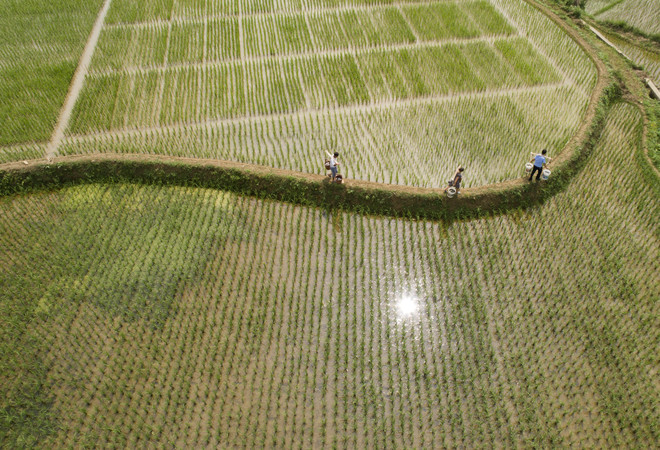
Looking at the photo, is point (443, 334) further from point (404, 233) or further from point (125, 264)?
point (125, 264)

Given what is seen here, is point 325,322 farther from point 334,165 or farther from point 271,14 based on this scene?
point 271,14

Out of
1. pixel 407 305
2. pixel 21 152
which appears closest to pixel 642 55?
pixel 407 305

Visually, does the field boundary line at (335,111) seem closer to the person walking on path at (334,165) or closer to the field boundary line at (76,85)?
the field boundary line at (76,85)

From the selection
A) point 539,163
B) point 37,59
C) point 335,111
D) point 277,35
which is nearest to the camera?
point 539,163

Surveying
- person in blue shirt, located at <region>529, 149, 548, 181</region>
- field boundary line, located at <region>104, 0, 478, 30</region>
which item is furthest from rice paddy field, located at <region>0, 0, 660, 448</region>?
field boundary line, located at <region>104, 0, 478, 30</region>

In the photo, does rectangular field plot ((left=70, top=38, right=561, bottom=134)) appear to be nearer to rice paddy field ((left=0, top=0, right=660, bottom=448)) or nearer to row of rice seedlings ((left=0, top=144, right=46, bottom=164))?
rice paddy field ((left=0, top=0, right=660, bottom=448))
